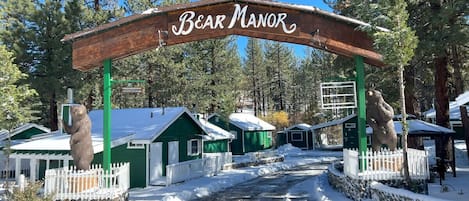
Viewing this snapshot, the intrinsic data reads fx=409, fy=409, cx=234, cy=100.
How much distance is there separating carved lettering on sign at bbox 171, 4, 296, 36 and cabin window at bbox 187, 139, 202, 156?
11371 mm

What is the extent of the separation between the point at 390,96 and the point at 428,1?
685 centimetres

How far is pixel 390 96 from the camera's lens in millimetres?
22312

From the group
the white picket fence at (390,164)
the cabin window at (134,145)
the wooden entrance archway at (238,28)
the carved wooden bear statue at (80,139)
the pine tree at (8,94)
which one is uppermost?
the wooden entrance archway at (238,28)

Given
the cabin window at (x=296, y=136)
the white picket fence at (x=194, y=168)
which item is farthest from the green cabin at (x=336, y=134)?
the white picket fence at (x=194, y=168)

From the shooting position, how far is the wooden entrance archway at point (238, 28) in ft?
40.5

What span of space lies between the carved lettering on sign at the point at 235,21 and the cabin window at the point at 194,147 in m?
11.4

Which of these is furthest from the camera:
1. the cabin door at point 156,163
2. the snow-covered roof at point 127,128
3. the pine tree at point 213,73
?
the pine tree at point 213,73

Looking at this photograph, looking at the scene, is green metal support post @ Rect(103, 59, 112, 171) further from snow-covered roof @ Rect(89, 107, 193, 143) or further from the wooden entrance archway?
snow-covered roof @ Rect(89, 107, 193, 143)

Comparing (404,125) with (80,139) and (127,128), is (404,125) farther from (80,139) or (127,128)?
(127,128)

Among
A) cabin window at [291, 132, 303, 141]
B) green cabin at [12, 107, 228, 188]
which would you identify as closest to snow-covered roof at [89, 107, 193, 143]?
green cabin at [12, 107, 228, 188]

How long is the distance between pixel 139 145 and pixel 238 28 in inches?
340

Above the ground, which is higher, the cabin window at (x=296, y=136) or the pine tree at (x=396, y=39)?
the pine tree at (x=396, y=39)

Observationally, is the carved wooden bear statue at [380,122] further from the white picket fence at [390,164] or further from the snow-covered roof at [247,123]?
the snow-covered roof at [247,123]

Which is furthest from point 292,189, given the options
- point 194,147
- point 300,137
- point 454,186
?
point 300,137
